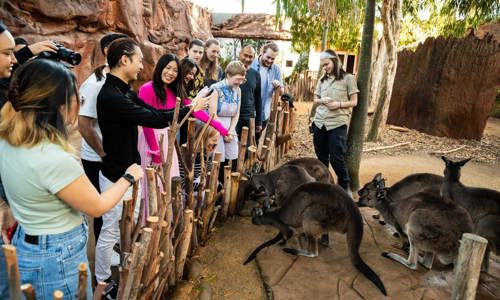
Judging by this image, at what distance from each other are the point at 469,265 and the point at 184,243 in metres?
1.91

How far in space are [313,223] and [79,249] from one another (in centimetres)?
203

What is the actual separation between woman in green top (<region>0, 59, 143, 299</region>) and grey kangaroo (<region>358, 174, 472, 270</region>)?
8.15 feet

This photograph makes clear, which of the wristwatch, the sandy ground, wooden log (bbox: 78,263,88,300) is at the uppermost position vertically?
the wristwatch

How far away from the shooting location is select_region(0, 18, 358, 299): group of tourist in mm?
1486

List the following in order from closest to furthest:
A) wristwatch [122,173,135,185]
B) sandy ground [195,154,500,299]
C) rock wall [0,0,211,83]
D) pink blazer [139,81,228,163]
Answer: wristwatch [122,173,135,185] → sandy ground [195,154,500,299] → pink blazer [139,81,228,163] → rock wall [0,0,211,83]

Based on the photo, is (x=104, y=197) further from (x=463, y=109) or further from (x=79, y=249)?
(x=463, y=109)

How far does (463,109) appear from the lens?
928 cm

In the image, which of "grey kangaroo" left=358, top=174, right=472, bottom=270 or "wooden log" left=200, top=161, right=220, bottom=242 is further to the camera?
"wooden log" left=200, top=161, right=220, bottom=242

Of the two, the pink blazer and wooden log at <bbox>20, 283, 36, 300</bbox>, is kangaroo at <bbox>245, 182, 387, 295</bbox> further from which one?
wooden log at <bbox>20, 283, 36, 300</bbox>

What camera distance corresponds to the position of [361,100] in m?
4.75

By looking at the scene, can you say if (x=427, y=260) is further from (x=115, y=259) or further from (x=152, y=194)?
(x=115, y=259)

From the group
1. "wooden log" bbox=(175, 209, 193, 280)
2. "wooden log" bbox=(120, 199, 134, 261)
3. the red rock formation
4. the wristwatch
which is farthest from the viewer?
the red rock formation

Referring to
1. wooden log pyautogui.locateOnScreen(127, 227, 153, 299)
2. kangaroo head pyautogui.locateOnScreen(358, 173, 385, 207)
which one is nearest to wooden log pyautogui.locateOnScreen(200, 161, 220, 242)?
wooden log pyautogui.locateOnScreen(127, 227, 153, 299)

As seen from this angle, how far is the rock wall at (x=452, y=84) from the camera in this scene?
9.02 m
